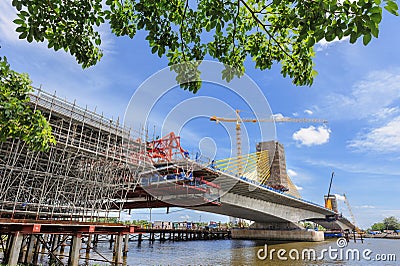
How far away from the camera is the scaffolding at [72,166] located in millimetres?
17484

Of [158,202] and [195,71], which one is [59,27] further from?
[158,202]

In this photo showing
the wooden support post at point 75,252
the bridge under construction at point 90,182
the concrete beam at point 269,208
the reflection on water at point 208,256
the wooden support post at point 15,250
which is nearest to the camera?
the wooden support post at point 15,250

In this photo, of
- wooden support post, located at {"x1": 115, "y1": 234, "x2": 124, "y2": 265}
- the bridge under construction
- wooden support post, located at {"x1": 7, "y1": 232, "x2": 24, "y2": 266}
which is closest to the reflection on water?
wooden support post, located at {"x1": 115, "y1": 234, "x2": 124, "y2": 265}

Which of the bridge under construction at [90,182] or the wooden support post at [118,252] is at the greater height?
the bridge under construction at [90,182]

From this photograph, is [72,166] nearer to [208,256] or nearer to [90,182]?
[90,182]

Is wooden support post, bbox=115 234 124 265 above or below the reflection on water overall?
above

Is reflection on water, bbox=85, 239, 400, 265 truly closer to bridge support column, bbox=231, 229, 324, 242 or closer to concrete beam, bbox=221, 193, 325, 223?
concrete beam, bbox=221, 193, 325, 223

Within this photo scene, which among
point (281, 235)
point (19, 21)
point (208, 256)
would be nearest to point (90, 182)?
point (208, 256)

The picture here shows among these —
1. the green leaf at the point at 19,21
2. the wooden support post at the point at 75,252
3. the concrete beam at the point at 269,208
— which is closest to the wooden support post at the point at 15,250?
the wooden support post at the point at 75,252

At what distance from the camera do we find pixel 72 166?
20.5m

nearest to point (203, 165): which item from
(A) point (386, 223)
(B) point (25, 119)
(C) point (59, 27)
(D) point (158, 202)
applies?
(D) point (158, 202)

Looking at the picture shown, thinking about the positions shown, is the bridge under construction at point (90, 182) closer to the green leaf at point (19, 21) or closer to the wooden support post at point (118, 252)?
the wooden support post at point (118, 252)

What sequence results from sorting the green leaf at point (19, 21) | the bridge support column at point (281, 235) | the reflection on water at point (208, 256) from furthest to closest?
the bridge support column at point (281, 235) → the reflection on water at point (208, 256) → the green leaf at point (19, 21)

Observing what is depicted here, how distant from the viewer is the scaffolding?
1748 cm
